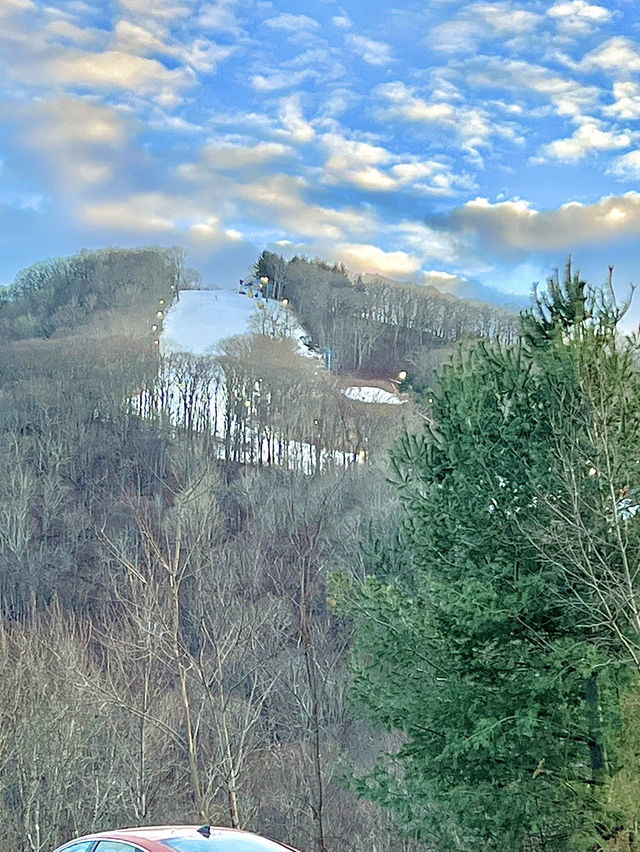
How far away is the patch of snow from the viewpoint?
84.9 metres

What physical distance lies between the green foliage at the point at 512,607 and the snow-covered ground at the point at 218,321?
8768cm

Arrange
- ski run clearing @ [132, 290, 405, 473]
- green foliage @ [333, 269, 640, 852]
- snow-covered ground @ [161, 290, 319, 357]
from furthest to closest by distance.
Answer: snow-covered ground @ [161, 290, 319, 357]
ski run clearing @ [132, 290, 405, 473]
green foliage @ [333, 269, 640, 852]

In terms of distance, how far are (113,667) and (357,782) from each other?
51.1ft

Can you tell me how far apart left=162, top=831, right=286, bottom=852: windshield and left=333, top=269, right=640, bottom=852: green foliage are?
21.0ft

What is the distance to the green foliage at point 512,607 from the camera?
13125mm

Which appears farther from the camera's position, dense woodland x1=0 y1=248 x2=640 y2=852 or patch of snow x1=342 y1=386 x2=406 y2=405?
patch of snow x1=342 y1=386 x2=406 y2=405

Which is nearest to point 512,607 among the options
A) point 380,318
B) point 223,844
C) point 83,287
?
point 223,844

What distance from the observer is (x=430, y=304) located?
11456 centimetres

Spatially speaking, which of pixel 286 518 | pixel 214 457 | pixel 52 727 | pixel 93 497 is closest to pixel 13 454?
pixel 93 497

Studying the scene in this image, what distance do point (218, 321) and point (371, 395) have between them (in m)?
40.7

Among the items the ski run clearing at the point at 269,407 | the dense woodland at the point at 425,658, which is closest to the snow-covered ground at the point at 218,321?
the ski run clearing at the point at 269,407

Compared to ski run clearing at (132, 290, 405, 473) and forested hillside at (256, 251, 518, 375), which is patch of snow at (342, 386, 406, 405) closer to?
ski run clearing at (132, 290, 405, 473)

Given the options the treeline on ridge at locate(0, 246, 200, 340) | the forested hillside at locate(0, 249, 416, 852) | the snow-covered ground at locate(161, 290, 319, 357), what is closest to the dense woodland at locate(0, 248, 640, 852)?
the forested hillside at locate(0, 249, 416, 852)

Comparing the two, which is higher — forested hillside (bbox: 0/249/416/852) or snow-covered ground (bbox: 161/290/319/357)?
snow-covered ground (bbox: 161/290/319/357)
